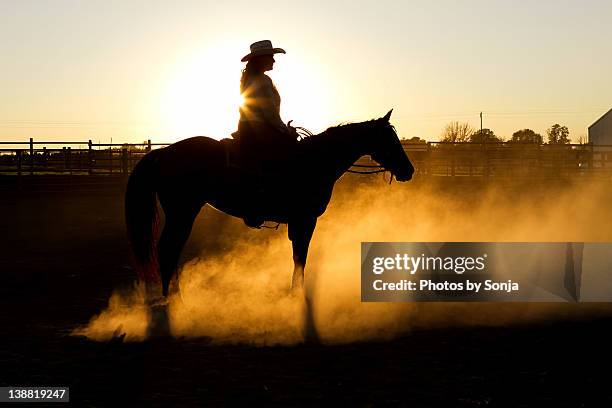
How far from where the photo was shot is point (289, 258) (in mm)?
13289

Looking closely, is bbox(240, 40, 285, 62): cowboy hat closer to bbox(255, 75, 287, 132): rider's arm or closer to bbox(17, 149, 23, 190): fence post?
bbox(255, 75, 287, 132): rider's arm

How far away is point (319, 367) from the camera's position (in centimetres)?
638

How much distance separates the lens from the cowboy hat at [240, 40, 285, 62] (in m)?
8.44

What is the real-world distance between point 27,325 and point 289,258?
5.71 metres

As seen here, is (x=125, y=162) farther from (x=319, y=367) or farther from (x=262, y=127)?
(x=319, y=367)

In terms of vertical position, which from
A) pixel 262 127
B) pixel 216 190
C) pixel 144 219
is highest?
pixel 262 127

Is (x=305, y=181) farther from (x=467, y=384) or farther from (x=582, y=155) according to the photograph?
(x=582, y=155)

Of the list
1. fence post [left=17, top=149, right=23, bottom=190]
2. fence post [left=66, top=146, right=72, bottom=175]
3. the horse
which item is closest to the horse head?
the horse

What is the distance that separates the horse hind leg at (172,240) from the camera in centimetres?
858

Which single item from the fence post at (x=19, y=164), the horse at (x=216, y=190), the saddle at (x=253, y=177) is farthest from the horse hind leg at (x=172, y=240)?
the fence post at (x=19, y=164)

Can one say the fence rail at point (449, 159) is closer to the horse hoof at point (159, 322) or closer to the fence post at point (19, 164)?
the fence post at point (19, 164)

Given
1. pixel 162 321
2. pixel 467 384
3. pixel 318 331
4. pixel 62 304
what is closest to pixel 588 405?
pixel 467 384

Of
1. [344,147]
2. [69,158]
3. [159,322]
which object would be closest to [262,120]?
[344,147]

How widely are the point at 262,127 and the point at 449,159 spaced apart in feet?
92.7
